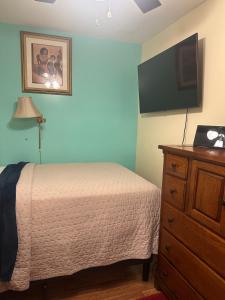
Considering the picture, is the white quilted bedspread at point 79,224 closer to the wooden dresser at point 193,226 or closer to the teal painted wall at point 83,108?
the wooden dresser at point 193,226

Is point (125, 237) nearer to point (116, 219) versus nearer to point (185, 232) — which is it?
point (116, 219)

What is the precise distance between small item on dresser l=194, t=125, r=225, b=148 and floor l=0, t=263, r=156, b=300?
1.11 meters

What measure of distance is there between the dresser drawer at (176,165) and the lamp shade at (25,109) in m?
1.57

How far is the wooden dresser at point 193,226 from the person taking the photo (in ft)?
3.60

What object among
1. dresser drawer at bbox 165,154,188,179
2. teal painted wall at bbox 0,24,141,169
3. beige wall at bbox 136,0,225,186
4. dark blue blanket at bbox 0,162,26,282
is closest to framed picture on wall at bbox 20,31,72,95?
teal painted wall at bbox 0,24,141,169

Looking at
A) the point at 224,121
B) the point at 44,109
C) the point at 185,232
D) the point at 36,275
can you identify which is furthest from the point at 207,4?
the point at 36,275

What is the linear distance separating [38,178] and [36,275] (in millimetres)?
728

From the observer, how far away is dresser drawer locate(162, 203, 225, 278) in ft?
3.59

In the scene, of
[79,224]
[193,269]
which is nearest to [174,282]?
[193,269]

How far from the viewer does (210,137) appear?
60.9 inches

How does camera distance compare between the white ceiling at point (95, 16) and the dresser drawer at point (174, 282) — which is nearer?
the dresser drawer at point (174, 282)

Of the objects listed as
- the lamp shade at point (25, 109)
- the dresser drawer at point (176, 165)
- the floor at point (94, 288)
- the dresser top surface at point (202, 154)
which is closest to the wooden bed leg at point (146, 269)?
the floor at point (94, 288)

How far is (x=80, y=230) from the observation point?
5.23ft

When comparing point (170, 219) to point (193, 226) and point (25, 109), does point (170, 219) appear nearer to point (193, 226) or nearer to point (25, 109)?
point (193, 226)
